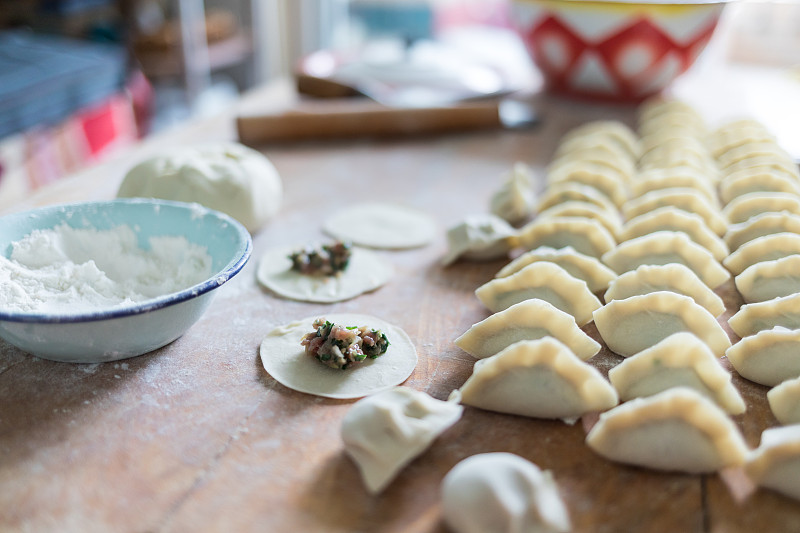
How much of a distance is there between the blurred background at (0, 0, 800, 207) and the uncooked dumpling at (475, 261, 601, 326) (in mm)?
1638

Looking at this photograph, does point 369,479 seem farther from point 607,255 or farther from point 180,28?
point 180,28

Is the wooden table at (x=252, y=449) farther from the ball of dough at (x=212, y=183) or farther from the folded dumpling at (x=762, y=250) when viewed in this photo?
the ball of dough at (x=212, y=183)

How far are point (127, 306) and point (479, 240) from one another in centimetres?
87

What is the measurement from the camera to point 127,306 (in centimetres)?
104

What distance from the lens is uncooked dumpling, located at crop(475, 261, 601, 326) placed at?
132 centimetres

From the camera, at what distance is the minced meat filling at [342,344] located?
1.17 m

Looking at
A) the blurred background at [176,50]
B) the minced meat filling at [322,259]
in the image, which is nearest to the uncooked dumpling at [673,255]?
the minced meat filling at [322,259]

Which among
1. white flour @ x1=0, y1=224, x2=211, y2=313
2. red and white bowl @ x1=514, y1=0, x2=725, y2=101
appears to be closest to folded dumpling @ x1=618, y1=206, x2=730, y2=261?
white flour @ x1=0, y1=224, x2=211, y2=313

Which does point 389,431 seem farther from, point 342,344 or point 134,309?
point 134,309

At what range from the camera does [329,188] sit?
7.00ft

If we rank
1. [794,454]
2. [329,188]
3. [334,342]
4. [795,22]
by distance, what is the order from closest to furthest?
1. [794,454]
2. [334,342]
3. [329,188]
4. [795,22]

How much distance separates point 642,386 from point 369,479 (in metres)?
0.49

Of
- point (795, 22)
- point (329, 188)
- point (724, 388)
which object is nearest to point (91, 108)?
point (329, 188)

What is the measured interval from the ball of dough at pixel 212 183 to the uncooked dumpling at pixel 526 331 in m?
0.79
